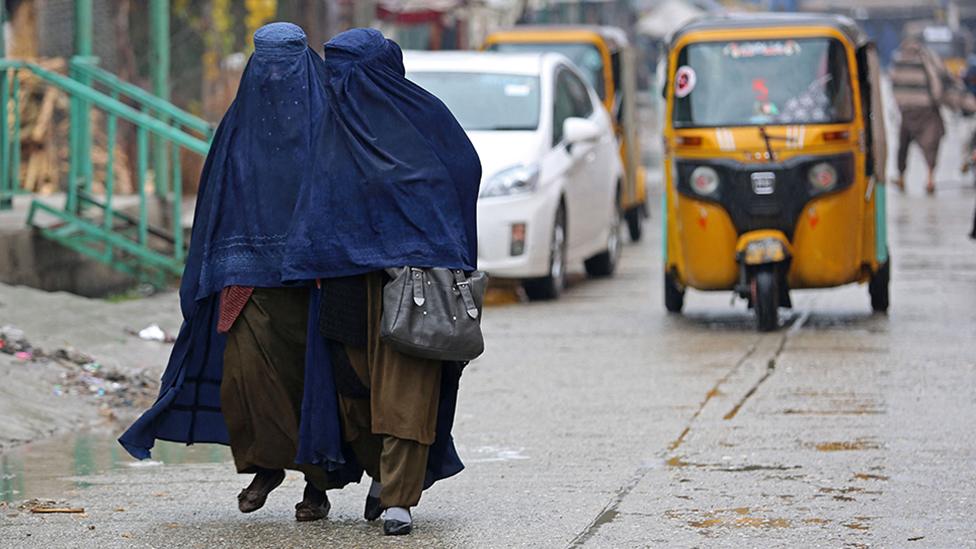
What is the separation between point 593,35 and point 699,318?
781 cm

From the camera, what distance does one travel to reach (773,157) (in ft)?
36.3

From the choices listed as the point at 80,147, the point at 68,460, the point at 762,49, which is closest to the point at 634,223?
the point at 80,147

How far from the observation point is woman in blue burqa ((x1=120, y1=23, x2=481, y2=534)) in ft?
19.2

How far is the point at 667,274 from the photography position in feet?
39.4

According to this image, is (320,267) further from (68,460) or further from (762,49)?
(762,49)

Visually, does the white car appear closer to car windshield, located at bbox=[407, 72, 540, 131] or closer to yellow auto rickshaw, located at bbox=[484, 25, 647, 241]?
car windshield, located at bbox=[407, 72, 540, 131]

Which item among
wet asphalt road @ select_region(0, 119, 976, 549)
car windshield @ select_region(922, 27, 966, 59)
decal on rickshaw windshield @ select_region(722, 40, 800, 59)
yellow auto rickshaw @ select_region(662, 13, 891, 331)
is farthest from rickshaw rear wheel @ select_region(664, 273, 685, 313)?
car windshield @ select_region(922, 27, 966, 59)

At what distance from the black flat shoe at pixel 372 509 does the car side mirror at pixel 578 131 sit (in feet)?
24.5

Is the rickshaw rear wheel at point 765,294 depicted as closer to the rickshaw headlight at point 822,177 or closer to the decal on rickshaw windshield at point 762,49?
the rickshaw headlight at point 822,177

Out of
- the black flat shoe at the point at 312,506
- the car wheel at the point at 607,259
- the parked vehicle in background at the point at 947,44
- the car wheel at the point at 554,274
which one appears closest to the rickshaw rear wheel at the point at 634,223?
the car wheel at the point at 607,259

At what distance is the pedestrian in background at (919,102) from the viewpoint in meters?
23.0

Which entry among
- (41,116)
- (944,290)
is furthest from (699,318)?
(41,116)

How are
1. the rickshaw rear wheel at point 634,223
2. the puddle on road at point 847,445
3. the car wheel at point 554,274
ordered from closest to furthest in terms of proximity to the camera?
the puddle on road at point 847,445, the car wheel at point 554,274, the rickshaw rear wheel at point 634,223

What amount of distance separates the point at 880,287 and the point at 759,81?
1558 mm
